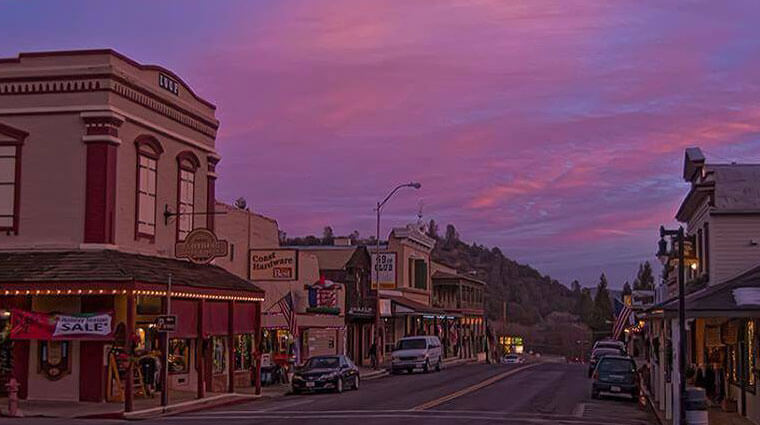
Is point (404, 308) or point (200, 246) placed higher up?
point (200, 246)

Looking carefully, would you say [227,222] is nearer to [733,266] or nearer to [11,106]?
[11,106]

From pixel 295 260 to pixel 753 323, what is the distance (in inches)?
783

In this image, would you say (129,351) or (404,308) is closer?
(129,351)

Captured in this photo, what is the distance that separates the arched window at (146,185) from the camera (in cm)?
3325

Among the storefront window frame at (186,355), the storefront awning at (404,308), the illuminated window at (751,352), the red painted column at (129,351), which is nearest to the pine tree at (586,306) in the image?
the storefront awning at (404,308)

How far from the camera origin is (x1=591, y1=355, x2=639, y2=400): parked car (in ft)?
115

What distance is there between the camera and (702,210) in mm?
35781

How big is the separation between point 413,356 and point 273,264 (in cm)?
1490

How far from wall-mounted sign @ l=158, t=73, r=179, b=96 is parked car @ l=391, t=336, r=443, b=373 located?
75.8 feet

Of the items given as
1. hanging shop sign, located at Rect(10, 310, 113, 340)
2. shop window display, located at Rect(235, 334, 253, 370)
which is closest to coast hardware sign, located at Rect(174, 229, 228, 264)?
hanging shop sign, located at Rect(10, 310, 113, 340)

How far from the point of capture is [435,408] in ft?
95.3

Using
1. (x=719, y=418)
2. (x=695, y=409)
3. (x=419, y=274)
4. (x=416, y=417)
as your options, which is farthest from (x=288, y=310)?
(x=419, y=274)

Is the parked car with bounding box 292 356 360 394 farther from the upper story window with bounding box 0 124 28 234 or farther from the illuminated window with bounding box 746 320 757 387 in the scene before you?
the illuminated window with bounding box 746 320 757 387

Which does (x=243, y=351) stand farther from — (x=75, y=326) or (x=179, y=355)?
(x=75, y=326)
